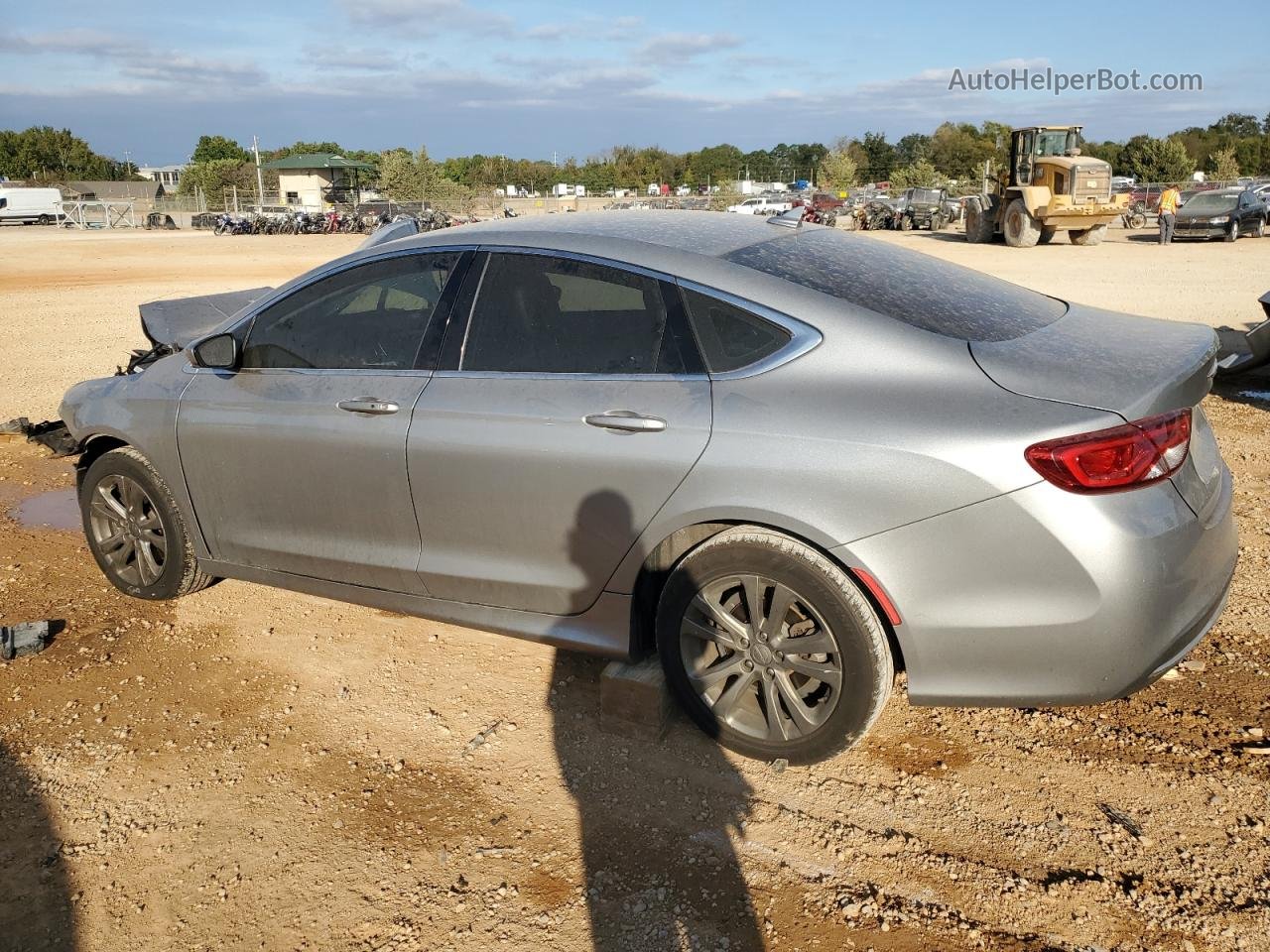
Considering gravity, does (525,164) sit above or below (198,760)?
above

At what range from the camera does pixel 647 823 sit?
10.00 feet

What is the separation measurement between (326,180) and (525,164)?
22.2m

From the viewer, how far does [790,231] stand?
394 centimetres

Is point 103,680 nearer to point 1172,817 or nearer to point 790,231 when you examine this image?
point 790,231

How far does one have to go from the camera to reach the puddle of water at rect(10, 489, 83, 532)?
19.5ft

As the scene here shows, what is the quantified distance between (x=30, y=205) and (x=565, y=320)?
67.4 metres

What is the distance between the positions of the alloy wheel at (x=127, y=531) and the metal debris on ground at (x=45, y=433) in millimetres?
2794

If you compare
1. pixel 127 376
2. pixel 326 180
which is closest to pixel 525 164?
pixel 326 180

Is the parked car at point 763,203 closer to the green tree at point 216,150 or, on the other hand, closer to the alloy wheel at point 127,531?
the alloy wheel at point 127,531

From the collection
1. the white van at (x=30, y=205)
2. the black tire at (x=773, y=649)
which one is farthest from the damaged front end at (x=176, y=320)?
the white van at (x=30, y=205)

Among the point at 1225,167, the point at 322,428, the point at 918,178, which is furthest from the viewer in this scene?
the point at 918,178

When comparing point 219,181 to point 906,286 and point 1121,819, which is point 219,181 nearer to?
point 906,286

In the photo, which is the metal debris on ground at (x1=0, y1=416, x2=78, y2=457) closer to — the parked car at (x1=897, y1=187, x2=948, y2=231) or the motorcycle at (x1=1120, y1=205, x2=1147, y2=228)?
the parked car at (x1=897, y1=187, x2=948, y2=231)

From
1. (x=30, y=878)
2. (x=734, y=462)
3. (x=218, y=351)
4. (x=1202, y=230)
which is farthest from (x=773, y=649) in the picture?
(x=1202, y=230)
